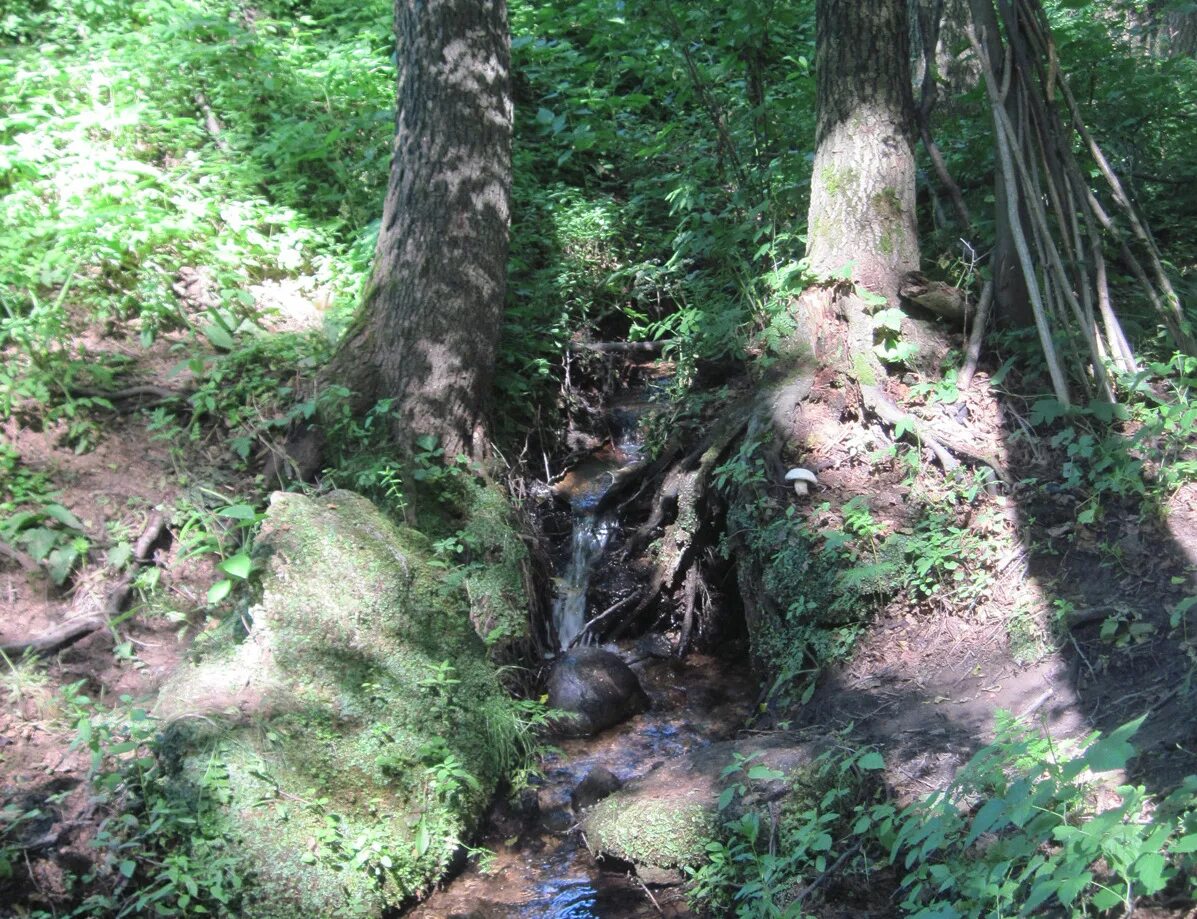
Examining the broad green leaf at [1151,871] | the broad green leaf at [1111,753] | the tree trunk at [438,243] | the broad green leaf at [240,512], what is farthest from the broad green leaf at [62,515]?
the broad green leaf at [1151,871]

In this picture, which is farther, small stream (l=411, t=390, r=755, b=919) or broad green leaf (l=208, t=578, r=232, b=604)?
broad green leaf (l=208, t=578, r=232, b=604)

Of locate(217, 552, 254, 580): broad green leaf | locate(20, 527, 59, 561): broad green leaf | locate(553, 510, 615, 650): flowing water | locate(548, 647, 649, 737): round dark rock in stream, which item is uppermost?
locate(20, 527, 59, 561): broad green leaf

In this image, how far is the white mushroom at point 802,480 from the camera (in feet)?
17.6

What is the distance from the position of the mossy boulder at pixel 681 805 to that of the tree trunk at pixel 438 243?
8.28 ft

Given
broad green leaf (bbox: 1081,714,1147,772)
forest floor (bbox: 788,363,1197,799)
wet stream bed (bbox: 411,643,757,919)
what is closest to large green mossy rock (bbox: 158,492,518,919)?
wet stream bed (bbox: 411,643,757,919)

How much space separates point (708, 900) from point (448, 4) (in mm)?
5567

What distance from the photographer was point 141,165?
6625 millimetres

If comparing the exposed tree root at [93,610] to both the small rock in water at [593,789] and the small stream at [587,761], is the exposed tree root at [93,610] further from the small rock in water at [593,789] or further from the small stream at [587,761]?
the small rock in water at [593,789]

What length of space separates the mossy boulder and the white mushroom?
147 cm

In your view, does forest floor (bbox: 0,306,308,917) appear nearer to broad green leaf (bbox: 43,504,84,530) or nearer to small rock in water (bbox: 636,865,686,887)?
broad green leaf (bbox: 43,504,84,530)

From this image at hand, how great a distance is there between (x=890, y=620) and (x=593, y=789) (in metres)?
1.80

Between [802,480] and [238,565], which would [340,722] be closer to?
[238,565]

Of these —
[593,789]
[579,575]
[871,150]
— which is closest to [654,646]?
[579,575]

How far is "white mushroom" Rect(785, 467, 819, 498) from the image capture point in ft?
17.6
